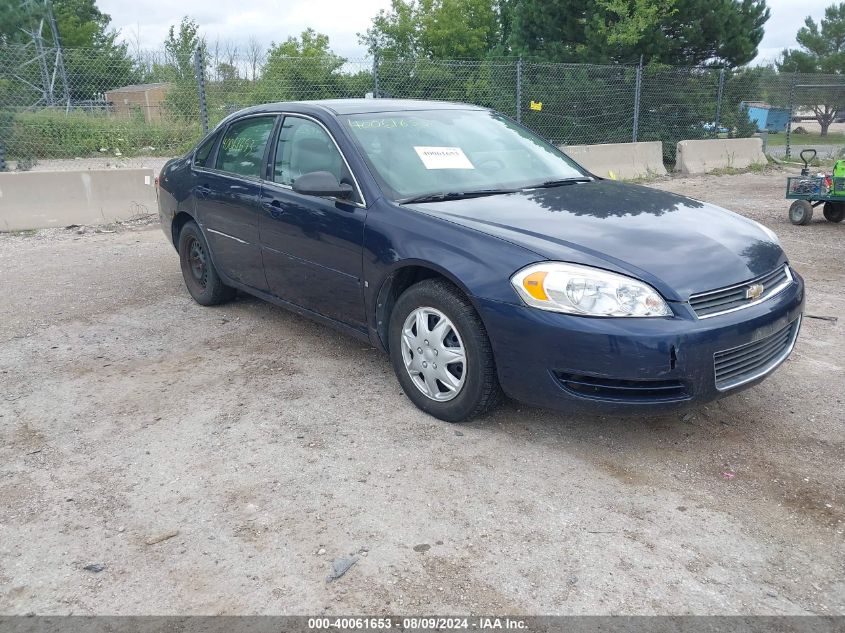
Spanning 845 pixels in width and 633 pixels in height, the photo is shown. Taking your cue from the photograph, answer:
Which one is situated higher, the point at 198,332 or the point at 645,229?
the point at 645,229

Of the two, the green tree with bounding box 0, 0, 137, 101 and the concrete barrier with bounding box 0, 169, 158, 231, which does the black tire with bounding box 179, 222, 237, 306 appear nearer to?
the concrete barrier with bounding box 0, 169, 158, 231

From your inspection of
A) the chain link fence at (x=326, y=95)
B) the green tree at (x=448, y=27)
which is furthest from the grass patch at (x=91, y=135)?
the green tree at (x=448, y=27)

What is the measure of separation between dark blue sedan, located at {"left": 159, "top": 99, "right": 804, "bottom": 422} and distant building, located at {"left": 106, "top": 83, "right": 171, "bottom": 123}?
9.80 m

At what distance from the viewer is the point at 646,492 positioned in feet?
10.3

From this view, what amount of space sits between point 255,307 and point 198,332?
2.14 feet

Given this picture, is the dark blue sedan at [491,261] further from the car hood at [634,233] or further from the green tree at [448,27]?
the green tree at [448,27]

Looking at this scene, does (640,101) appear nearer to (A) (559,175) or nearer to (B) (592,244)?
(A) (559,175)

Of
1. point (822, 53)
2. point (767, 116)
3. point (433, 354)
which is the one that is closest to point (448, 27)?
point (822, 53)

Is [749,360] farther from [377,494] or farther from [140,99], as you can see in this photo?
[140,99]

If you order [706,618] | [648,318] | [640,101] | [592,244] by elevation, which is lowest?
[706,618]

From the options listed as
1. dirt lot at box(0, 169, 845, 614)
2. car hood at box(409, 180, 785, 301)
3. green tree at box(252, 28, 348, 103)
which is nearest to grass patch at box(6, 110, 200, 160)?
green tree at box(252, 28, 348, 103)

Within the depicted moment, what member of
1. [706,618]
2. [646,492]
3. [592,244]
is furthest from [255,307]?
[706,618]

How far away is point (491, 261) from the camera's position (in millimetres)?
3383

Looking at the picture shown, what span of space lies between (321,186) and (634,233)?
165 cm
